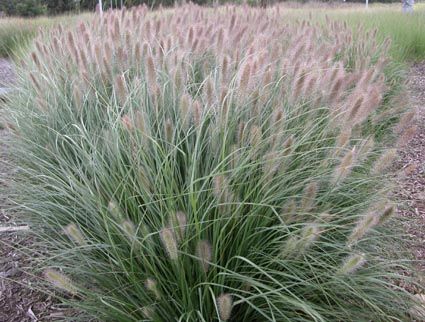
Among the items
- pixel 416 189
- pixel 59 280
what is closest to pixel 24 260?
pixel 59 280

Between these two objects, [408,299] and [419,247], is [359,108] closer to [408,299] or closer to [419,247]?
[408,299]

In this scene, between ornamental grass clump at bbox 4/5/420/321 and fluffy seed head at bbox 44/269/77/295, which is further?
ornamental grass clump at bbox 4/5/420/321

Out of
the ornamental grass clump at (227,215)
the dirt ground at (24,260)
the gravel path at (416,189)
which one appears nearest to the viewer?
the ornamental grass clump at (227,215)


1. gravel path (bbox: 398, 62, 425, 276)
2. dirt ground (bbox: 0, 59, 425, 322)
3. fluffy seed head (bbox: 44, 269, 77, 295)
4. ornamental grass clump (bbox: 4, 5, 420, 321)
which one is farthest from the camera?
gravel path (bbox: 398, 62, 425, 276)

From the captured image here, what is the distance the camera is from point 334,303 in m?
1.74

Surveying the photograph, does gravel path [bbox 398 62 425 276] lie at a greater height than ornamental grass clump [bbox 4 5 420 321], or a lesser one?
lesser

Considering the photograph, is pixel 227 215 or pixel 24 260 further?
pixel 24 260

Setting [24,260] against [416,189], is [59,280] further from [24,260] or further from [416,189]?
[416,189]

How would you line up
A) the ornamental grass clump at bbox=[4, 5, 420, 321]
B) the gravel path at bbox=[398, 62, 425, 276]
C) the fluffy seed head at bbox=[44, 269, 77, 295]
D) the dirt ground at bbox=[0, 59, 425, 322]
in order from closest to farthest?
the fluffy seed head at bbox=[44, 269, 77, 295] < the ornamental grass clump at bbox=[4, 5, 420, 321] < the dirt ground at bbox=[0, 59, 425, 322] < the gravel path at bbox=[398, 62, 425, 276]

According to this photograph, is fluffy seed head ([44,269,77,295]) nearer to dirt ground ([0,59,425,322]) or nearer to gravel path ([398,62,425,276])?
dirt ground ([0,59,425,322])

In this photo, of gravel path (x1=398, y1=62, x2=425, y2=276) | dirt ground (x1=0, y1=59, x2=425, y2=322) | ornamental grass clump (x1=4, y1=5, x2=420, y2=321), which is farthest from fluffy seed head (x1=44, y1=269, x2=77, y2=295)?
gravel path (x1=398, y1=62, x2=425, y2=276)

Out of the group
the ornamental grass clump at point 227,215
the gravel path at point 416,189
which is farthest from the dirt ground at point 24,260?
the ornamental grass clump at point 227,215

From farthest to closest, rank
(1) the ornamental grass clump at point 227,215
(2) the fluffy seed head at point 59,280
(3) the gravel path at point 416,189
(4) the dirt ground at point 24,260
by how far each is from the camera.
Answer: (3) the gravel path at point 416,189, (4) the dirt ground at point 24,260, (1) the ornamental grass clump at point 227,215, (2) the fluffy seed head at point 59,280

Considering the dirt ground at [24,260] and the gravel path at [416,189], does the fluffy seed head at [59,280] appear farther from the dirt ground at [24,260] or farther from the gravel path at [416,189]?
the gravel path at [416,189]
